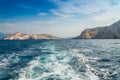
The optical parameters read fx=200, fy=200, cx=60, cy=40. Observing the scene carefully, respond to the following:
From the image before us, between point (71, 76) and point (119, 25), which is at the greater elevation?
point (119, 25)

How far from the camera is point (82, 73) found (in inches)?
686

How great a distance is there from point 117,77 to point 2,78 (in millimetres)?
9110

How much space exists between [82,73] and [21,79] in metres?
5.36

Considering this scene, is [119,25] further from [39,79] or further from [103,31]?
[39,79]

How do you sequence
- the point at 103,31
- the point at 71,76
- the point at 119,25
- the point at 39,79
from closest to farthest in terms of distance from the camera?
1. the point at 39,79
2. the point at 71,76
3. the point at 119,25
4. the point at 103,31

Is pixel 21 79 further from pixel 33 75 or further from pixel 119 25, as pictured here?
pixel 119 25

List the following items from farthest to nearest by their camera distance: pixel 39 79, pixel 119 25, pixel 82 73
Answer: pixel 119 25
pixel 82 73
pixel 39 79

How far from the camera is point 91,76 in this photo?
16312 mm

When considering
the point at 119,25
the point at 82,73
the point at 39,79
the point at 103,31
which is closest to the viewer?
the point at 39,79

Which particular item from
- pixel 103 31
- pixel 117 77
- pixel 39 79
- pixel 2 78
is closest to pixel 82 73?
pixel 117 77

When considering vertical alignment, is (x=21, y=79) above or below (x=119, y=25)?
below

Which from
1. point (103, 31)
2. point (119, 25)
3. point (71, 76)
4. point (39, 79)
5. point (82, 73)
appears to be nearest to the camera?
point (39, 79)

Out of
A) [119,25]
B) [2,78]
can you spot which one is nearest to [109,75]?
[2,78]

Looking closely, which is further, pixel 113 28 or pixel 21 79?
pixel 113 28
